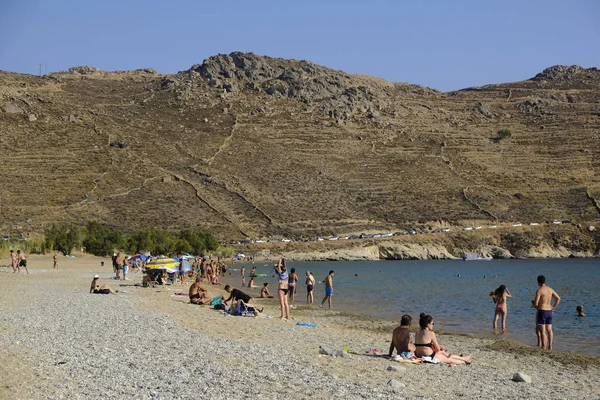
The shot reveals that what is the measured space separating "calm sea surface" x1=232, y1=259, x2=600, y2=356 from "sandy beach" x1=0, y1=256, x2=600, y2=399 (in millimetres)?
3052

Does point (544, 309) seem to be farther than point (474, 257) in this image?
No

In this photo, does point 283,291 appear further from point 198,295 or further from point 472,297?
point 472,297

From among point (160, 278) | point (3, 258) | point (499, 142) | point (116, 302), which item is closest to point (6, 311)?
point (116, 302)

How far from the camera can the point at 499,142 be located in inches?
3760

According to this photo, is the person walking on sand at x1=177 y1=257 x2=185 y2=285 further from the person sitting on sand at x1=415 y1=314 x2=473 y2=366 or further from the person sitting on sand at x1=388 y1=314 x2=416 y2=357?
the person sitting on sand at x1=415 y1=314 x2=473 y2=366

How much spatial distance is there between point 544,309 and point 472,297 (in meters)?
17.4

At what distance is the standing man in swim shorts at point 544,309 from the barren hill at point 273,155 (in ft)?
168

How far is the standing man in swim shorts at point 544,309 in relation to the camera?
16.3 meters

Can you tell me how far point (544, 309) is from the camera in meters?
16.5

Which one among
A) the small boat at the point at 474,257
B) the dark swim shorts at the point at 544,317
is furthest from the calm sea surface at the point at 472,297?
the small boat at the point at 474,257

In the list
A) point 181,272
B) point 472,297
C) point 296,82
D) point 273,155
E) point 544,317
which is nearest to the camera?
point 544,317

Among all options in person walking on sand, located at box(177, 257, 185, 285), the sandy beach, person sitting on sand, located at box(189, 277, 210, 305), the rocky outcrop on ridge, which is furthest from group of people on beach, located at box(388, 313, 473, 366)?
Answer: the rocky outcrop on ridge

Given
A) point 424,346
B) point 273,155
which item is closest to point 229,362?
point 424,346

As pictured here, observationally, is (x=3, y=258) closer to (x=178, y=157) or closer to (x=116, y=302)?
(x=116, y=302)
